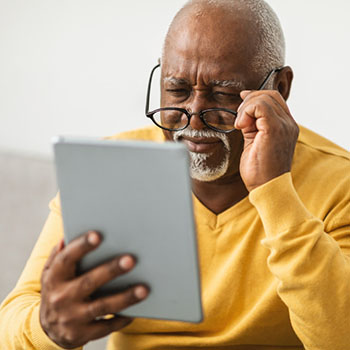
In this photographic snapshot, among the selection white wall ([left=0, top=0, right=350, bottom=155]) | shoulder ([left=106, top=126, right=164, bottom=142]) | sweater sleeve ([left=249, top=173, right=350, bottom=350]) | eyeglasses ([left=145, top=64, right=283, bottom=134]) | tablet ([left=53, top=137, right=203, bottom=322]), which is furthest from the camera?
white wall ([left=0, top=0, right=350, bottom=155])

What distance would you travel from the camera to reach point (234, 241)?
1.60 meters

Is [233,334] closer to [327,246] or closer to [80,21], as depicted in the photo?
[327,246]

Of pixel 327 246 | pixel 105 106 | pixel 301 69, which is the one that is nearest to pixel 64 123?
pixel 105 106

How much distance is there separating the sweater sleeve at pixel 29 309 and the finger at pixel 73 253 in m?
0.27

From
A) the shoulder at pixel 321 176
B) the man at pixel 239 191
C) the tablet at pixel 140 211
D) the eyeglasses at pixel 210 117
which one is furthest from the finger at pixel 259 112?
the tablet at pixel 140 211

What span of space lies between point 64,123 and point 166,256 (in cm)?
170

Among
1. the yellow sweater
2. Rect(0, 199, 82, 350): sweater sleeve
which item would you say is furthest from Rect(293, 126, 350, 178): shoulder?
Rect(0, 199, 82, 350): sweater sleeve

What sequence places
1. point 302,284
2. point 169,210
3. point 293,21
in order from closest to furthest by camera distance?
point 169,210
point 302,284
point 293,21

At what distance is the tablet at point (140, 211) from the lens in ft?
3.39

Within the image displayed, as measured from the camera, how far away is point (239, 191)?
166 centimetres

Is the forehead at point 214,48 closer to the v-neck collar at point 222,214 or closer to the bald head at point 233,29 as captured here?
the bald head at point 233,29

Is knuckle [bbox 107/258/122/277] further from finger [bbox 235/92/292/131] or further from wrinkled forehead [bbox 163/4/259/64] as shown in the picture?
wrinkled forehead [bbox 163/4/259/64]

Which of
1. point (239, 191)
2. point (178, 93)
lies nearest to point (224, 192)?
point (239, 191)

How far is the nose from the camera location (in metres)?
1.54
